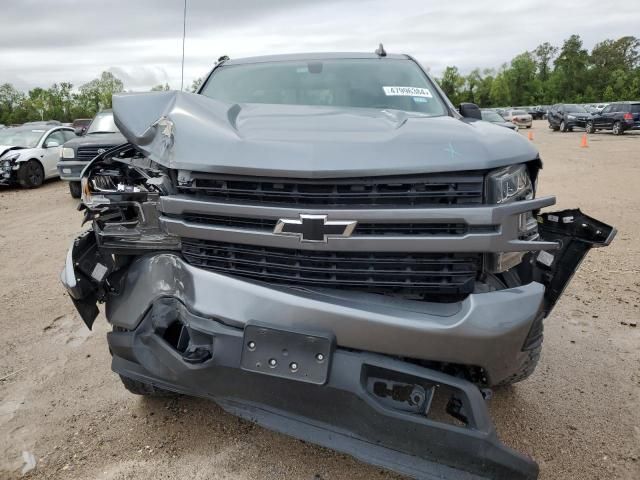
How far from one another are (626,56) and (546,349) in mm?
91829

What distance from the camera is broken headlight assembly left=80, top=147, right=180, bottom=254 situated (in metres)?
2.46

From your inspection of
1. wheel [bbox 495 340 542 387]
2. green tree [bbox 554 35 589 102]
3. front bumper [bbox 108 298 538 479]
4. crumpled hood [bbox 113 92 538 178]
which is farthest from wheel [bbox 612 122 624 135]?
green tree [bbox 554 35 589 102]

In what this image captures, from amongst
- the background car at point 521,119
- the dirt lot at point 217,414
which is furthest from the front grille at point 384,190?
the background car at point 521,119

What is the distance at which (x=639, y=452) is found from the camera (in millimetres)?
2643

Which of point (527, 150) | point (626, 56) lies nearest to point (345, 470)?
point (527, 150)

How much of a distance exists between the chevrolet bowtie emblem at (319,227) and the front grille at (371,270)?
4.7 inches

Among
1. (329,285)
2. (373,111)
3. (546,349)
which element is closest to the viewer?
(329,285)

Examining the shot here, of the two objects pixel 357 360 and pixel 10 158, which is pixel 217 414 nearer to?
pixel 357 360

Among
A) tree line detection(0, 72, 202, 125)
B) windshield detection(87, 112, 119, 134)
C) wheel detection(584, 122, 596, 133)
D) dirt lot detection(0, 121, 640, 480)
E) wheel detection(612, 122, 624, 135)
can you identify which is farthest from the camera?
tree line detection(0, 72, 202, 125)

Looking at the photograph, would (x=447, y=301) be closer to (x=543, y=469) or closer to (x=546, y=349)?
(x=543, y=469)

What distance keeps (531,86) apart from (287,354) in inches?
3515

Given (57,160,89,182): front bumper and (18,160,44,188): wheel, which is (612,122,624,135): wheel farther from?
(18,160,44,188): wheel

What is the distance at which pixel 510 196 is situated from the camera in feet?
7.15

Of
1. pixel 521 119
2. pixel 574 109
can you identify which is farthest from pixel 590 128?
pixel 521 119
